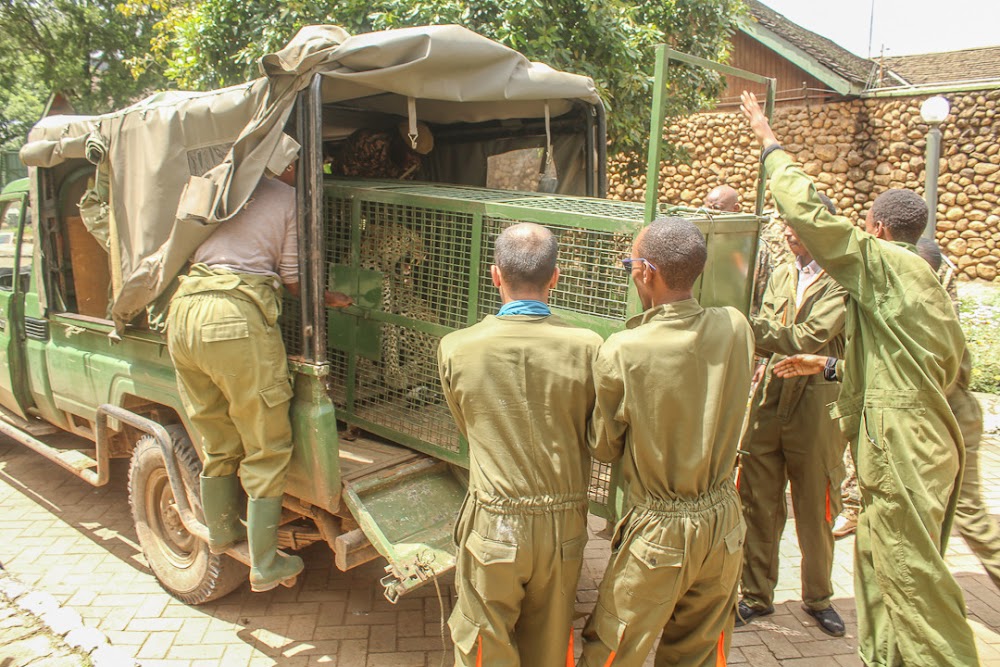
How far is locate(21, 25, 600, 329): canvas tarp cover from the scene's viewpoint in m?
3.08

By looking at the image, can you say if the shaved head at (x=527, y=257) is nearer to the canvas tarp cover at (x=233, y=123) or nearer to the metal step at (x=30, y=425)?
the canvas tarp cover at (x=233, y=123)

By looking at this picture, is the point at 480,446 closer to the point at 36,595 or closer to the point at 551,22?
the point at 36,595

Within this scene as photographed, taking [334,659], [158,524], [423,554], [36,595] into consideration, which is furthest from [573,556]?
[36,595]

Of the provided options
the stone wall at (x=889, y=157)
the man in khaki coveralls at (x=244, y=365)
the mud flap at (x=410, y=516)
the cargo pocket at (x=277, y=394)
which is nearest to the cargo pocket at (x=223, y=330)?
the man in khaki coveralls at (x=244, y=365)

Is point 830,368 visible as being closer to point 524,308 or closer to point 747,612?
point 747,612

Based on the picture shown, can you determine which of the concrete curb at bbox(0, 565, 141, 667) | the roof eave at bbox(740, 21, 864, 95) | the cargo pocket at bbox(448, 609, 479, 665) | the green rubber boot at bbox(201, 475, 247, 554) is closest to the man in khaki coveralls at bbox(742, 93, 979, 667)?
the cargo pocket at bbox(448, 609, 479, 665)

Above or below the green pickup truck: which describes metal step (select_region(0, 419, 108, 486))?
below

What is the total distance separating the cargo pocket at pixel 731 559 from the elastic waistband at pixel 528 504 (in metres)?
0.49

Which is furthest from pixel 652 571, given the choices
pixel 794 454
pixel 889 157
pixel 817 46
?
pixel 817 46

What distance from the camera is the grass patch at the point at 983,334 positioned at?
298 inches

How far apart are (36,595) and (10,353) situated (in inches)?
70.9

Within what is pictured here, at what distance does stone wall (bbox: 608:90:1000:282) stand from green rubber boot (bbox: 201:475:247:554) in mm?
7643

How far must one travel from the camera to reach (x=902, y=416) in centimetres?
278

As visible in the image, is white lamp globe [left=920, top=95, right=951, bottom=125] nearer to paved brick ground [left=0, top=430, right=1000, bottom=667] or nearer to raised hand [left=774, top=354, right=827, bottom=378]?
paved brick ground [left=0, top=430, right=1000, bottom=667]
